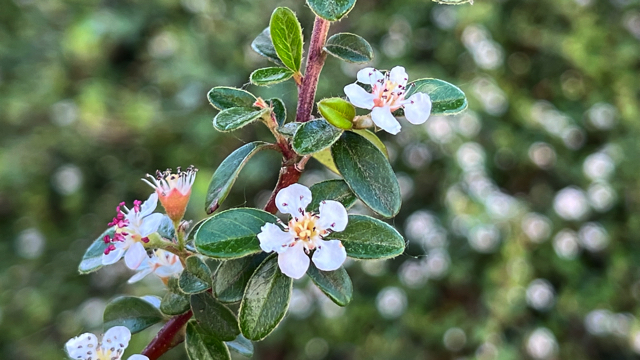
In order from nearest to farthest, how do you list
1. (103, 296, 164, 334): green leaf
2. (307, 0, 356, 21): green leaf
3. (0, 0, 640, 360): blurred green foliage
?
(307, 0, 356, 21): green leaf, (103, 296, 164, 334): green leaf, (0, 0, 640, 360): blurred green foliage

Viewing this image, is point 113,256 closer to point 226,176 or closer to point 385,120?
point 226,176

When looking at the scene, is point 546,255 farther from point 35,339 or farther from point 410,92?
point 35,339

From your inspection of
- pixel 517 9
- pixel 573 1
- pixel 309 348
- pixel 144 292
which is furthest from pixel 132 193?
pixel 573 1

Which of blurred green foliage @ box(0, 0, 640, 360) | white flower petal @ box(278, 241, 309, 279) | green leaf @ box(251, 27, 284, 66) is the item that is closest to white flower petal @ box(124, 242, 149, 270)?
white flower petal @ box(278, 241, 309, 279)

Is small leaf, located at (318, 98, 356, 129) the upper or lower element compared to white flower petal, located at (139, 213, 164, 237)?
upper

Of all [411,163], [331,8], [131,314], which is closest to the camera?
[331,8]

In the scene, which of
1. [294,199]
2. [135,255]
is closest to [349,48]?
[294,199]

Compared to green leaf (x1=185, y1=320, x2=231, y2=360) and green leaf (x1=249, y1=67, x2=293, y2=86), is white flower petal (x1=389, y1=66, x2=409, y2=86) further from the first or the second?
green leaf (x1=185, y1=320, x2=231, y2=360)

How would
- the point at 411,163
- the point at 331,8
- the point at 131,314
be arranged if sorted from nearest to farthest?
the point at 331,8
the point at 131,314
the point at 411,163
